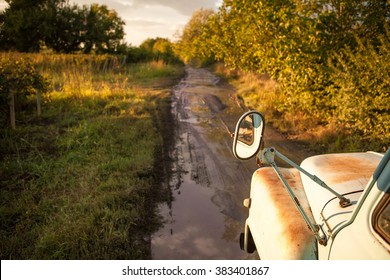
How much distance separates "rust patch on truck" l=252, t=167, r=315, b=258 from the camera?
1886 mm

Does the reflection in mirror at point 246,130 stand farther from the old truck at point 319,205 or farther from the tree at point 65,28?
the tree at point 65,28

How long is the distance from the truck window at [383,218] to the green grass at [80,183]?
9.10ft

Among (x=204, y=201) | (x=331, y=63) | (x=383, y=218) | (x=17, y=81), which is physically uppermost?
(x=331, y=63)

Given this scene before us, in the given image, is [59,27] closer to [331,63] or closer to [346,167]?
[331,63]

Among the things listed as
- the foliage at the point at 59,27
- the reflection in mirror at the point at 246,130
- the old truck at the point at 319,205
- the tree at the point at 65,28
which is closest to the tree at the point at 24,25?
the foliage at the point at 59,27

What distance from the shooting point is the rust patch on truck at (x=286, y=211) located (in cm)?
189

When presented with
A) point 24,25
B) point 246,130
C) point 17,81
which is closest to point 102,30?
point 24,25

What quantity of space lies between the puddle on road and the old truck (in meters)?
1.21

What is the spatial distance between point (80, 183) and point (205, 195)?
2188 millimetres

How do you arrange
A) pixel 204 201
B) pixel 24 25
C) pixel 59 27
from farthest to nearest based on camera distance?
pixel 59 27 < pixel 24 25 < pixel 204 201

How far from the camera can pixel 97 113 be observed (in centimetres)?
905

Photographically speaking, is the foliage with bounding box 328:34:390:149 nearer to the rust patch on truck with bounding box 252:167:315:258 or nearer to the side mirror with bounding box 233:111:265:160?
the rust patch on truck with bounding box 252:167:315:258

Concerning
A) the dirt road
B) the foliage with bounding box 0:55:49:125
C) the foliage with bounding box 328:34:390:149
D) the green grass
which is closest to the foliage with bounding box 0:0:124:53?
the foliage with bounding box 0:55:49:125

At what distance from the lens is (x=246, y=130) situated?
7.36ft
